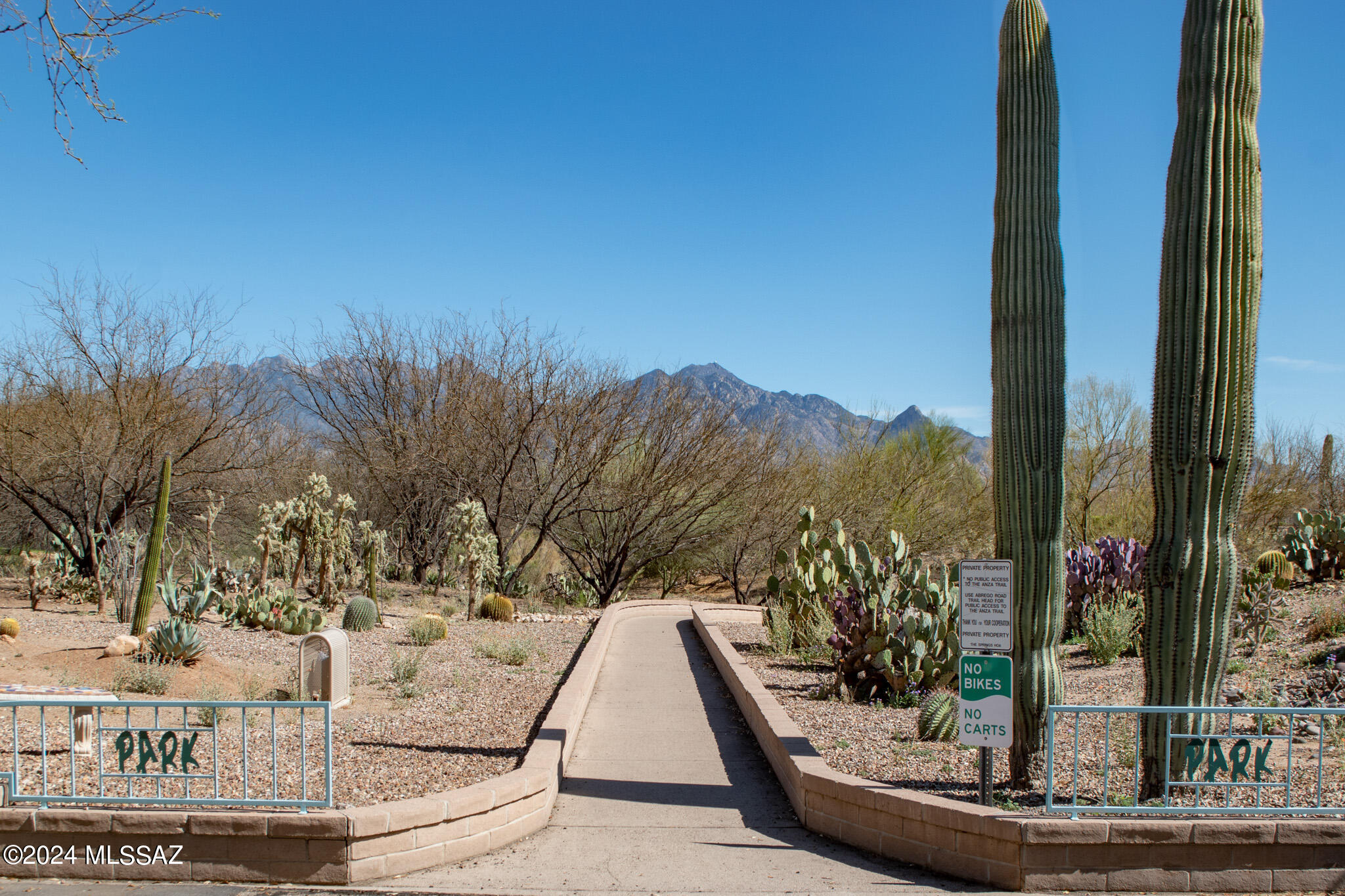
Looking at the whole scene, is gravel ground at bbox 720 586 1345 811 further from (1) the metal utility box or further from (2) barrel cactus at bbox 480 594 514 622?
(2) barrel cactus at bbox 480 594 514 622

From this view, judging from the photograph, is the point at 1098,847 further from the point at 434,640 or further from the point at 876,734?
the point at 434,640

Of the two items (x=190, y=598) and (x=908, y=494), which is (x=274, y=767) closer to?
(x=190, y=598)

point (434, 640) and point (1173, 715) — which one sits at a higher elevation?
point (1173, 715)

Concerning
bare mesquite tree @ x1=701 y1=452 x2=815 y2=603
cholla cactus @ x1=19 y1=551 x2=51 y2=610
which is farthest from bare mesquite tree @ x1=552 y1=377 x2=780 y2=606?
cholla cactus @ x1=19 y1=551 x2=51 y2=610

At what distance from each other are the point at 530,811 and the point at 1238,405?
17.1 feet

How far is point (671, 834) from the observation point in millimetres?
5738

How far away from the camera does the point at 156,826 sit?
4.94 meters

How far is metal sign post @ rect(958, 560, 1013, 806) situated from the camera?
206 inches

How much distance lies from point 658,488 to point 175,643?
46.4ft

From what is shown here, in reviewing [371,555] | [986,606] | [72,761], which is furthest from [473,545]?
[986,606]

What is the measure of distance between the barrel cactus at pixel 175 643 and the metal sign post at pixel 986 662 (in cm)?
808

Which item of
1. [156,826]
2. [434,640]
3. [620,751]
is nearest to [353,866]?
[156,826]

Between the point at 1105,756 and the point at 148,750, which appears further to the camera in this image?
the point at 1105,756

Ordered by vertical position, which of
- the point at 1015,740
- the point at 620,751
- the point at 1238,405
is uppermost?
the point at 1238,405
